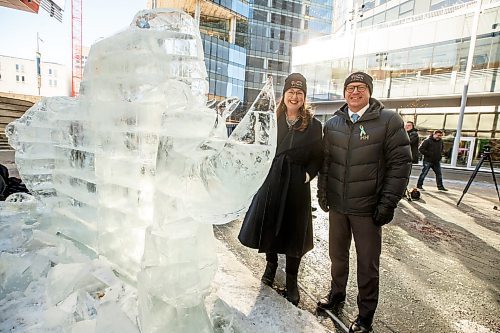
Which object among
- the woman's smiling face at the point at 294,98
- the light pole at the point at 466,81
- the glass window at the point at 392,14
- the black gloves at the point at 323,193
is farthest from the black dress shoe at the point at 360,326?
the glass window at the point at 392,14

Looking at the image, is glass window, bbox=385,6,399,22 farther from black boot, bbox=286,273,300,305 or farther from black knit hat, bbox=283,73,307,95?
black boot, bbox=286,273,300,305

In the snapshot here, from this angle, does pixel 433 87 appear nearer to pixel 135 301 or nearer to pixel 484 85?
pixel 484 85

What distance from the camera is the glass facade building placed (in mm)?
16266

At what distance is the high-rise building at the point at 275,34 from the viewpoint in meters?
43.7

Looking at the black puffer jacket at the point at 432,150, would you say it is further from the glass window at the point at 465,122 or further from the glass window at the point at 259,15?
the glass window at the point at 259,15

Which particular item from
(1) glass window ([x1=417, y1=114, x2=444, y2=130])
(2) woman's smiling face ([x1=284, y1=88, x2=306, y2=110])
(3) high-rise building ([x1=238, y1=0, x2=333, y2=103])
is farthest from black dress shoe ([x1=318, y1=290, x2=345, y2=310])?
(3) high-rise building ([x1=238, y1=0, x2=333, y2=103])

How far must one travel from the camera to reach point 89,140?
6.59ft

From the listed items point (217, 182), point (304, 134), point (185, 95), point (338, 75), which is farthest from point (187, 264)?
point (338, 75)

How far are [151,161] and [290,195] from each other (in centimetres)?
109

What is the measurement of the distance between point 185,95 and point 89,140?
3.33ft

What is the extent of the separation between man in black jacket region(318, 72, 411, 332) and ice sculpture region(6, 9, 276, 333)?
96 cm

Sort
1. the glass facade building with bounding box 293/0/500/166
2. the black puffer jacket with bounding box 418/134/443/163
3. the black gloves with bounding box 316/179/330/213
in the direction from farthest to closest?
the glass facade building with bounding box 293/0/500/166
the black puffer jacket with bounding box 418/134/443/163
the black gloves with bounding box 316/179/330/213

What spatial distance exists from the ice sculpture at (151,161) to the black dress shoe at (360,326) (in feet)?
3.72

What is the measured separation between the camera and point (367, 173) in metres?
2.09
